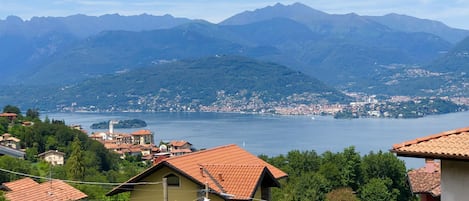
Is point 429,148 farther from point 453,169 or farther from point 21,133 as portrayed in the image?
point 21,133

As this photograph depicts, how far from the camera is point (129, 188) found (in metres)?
8.79

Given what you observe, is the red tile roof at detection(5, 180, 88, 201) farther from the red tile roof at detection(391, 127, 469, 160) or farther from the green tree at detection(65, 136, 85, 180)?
the green tree at detection(65, 136, 85, 180)

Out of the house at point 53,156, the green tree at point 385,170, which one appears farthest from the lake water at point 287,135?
the green tree at point 385,170

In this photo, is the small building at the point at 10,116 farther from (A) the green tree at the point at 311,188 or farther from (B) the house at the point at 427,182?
(B) the house at the point at 427,182

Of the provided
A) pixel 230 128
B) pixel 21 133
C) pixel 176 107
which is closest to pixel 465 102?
pixel 176 107

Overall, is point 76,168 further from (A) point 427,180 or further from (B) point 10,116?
(A) point 427,180

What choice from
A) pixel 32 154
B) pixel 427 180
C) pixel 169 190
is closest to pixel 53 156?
pixel 32 154

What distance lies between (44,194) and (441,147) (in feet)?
42.3

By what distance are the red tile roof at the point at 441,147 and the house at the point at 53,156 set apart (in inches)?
1665

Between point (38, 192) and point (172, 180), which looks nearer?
point (172, 180)

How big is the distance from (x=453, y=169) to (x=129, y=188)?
5.06 metres

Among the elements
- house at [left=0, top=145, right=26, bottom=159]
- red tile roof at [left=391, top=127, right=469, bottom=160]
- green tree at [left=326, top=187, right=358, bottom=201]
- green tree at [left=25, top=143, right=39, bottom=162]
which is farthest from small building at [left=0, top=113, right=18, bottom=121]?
red tile roof at [left=391, top=127, right=469, bottom=160]

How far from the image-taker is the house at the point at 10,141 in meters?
44.6

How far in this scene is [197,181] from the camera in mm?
8344
